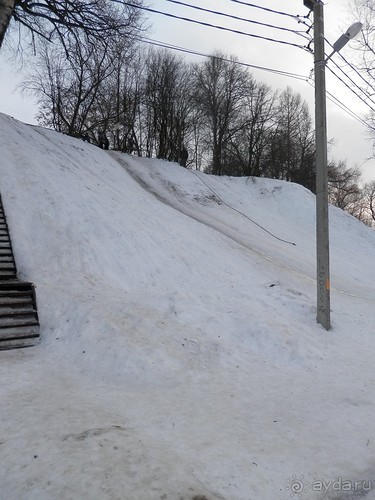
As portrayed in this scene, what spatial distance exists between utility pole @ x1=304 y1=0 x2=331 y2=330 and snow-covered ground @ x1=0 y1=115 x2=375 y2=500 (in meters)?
0.54

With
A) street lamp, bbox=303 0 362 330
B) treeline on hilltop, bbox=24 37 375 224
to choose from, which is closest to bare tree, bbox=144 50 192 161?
treeline on hilltop, bbox=24 37 375 224

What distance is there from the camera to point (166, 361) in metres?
5.96

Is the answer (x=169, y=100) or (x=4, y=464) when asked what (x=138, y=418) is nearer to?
(x=4, y=464)

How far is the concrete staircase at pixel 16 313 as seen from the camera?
6289 millimetres

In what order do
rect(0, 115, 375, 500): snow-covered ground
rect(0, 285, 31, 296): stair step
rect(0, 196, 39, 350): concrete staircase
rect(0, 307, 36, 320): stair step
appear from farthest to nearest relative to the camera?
1. rect(0, 285, 31, 296): stair step
2. rect(0, 307, 36, 320): stair step
3. rect(0, 196, 39, 350): concrete staircase
4. rect(0, 115, 375, 500): snow-covered ground

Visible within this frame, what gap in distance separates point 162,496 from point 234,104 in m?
33.8

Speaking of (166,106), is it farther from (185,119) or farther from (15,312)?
(15,312)

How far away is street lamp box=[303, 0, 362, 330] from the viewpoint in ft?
26.7

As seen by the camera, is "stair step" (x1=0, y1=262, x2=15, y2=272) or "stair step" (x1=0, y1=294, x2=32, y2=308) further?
Result: "stair step" (x1=0, y1=262, x2=15, y2=272)

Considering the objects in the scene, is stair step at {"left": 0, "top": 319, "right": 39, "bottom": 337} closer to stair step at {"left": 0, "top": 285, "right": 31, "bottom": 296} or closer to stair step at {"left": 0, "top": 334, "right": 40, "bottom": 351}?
stair step at {"left": 0, "top": 334, "right": 40, "bottom": 351}

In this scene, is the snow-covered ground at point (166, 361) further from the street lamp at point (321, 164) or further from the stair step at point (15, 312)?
the street lamp at point (321, 164)

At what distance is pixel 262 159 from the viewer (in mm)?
34844

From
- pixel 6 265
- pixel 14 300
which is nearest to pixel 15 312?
pixel 14 300

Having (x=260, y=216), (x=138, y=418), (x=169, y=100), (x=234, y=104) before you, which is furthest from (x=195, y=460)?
(x=234, y=104)
